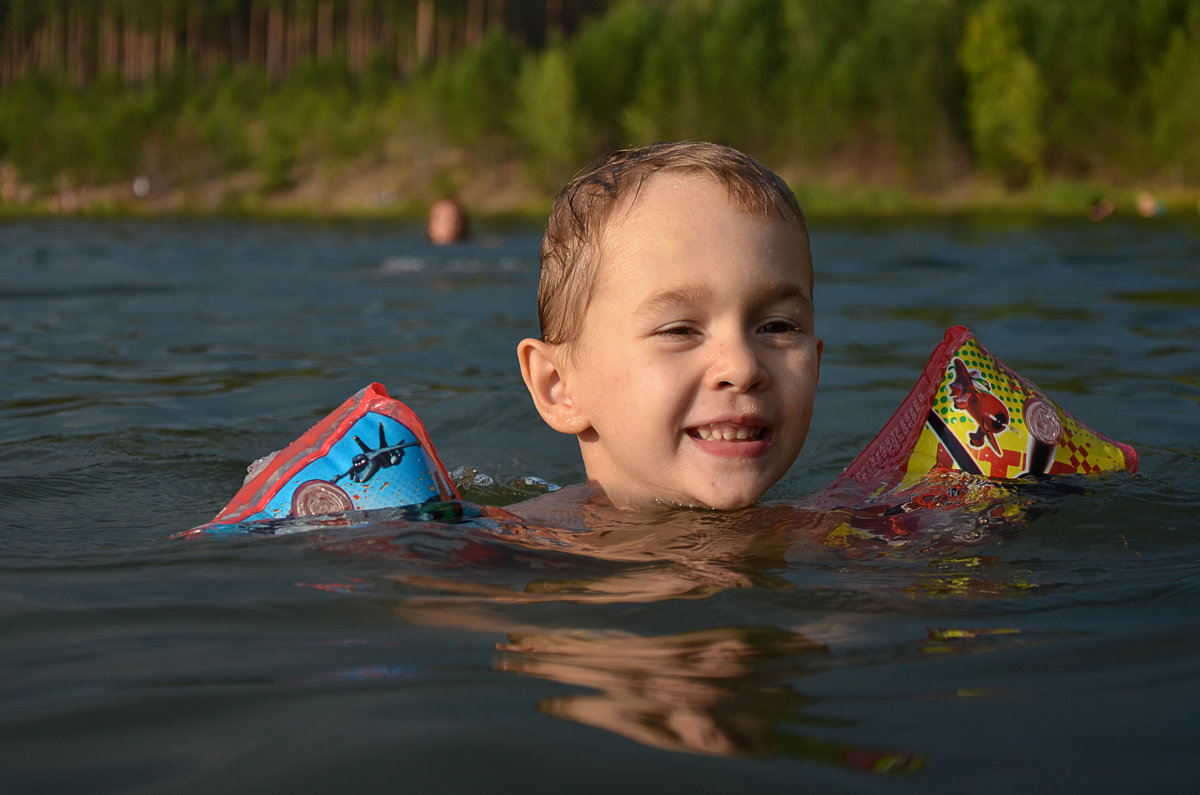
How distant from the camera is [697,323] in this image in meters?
2.76

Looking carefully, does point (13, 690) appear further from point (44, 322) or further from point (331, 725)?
point (44, 322)

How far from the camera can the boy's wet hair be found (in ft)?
9.37

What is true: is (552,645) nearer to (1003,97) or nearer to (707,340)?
(707,340)

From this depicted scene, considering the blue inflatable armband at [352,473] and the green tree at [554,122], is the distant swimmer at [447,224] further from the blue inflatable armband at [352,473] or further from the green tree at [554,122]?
the green tree at [554,122]

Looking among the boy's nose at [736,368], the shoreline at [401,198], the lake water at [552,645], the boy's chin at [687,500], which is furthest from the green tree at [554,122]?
the boy's nose at [736,368]

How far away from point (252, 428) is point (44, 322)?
469cm

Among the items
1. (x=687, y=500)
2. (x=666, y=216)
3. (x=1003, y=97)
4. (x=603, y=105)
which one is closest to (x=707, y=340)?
(x=666, y=216)

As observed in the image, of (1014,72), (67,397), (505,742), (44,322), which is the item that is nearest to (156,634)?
(505,742)

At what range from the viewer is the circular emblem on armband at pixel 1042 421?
137 inches

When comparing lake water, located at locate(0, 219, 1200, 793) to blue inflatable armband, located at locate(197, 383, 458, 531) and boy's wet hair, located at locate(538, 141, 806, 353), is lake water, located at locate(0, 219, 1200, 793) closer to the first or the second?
blue inflatable armband, located at locate(197, 383, 458, 531)

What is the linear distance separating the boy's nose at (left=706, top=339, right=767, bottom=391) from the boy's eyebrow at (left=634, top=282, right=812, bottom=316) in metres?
0.12

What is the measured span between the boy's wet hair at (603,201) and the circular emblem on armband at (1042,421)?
1.05 metres

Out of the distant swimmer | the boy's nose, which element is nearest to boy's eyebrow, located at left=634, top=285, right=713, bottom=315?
the boy's nose

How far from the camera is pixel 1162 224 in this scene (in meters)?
23.0
